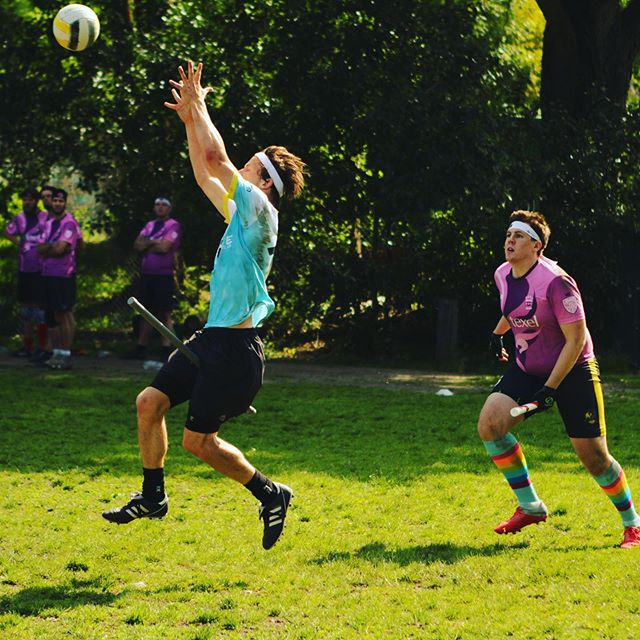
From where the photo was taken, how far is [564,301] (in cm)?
680

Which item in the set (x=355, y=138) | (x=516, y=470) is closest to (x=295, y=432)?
(x=516, y=470)

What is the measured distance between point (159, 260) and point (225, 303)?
8614 millimetres

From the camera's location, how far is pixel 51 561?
657cm

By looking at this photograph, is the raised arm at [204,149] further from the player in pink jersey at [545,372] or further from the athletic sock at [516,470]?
the athletic sock at [516,470]

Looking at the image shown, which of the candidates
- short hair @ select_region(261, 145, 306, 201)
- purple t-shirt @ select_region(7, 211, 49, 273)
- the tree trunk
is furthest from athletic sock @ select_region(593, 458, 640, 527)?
the tree trunk

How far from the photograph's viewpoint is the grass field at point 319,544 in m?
5.62

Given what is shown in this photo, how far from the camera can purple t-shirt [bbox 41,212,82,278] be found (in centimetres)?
1434

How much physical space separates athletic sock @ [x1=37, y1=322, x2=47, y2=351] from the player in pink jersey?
9.15 meters

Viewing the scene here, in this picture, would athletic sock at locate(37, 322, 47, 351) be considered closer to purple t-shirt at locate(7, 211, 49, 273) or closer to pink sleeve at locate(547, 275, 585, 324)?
purple t-shirt at locate(7, 211, 49, 273)

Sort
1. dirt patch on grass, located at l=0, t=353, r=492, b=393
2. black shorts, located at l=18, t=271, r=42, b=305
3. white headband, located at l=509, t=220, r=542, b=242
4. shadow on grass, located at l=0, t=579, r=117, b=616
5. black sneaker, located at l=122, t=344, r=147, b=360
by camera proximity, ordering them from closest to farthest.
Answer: shadow on grass, located at l=0, t=579, r=117, b=616, white headband, located at l=509, t=220, r=542, b=242, dirt patch on grass, located at l=0, t=353, r=492, b=393, black shorts, located at l=18, t=271, r=42, b=305, black sneaker, located at l=122, t=344, r=147, b=360

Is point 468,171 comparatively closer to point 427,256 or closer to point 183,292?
point 427,256

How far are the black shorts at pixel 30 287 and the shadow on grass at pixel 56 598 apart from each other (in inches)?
369

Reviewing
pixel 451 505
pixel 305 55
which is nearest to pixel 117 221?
pixel 305 55

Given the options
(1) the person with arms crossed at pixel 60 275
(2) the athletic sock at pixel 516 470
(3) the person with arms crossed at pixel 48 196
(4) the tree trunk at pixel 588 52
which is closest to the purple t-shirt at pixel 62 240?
(1) the person with arms crossed at pixel 60 275
